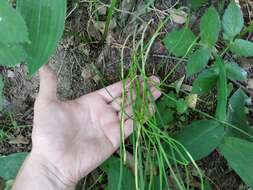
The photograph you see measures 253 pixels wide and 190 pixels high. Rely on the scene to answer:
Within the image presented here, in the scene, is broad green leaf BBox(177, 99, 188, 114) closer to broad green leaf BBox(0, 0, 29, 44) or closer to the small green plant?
the small green plant

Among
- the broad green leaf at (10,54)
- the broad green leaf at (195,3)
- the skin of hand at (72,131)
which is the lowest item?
the skin of hand at (72,131)

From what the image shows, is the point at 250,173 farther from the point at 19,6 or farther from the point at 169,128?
the point at 19,6

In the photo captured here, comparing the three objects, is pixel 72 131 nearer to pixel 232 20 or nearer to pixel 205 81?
pixel 205 81

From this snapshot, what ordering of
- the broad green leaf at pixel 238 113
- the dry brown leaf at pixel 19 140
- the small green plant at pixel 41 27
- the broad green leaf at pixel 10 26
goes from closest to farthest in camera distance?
1. the broad green leaf at pixel 10 26
2. the small green plant at pixel 41 27
3. the broad green leaf at pixel 238 113
4. the dry brown leaf at pixel 19 140

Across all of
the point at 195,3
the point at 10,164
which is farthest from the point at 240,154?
the point at 10,164

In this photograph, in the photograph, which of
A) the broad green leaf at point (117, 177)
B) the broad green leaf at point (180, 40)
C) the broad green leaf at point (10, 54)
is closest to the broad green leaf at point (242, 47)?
the broad green leaf at point (180, 40)

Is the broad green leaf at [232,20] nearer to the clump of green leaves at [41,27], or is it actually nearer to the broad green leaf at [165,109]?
the broad green leaf at [165,109]
